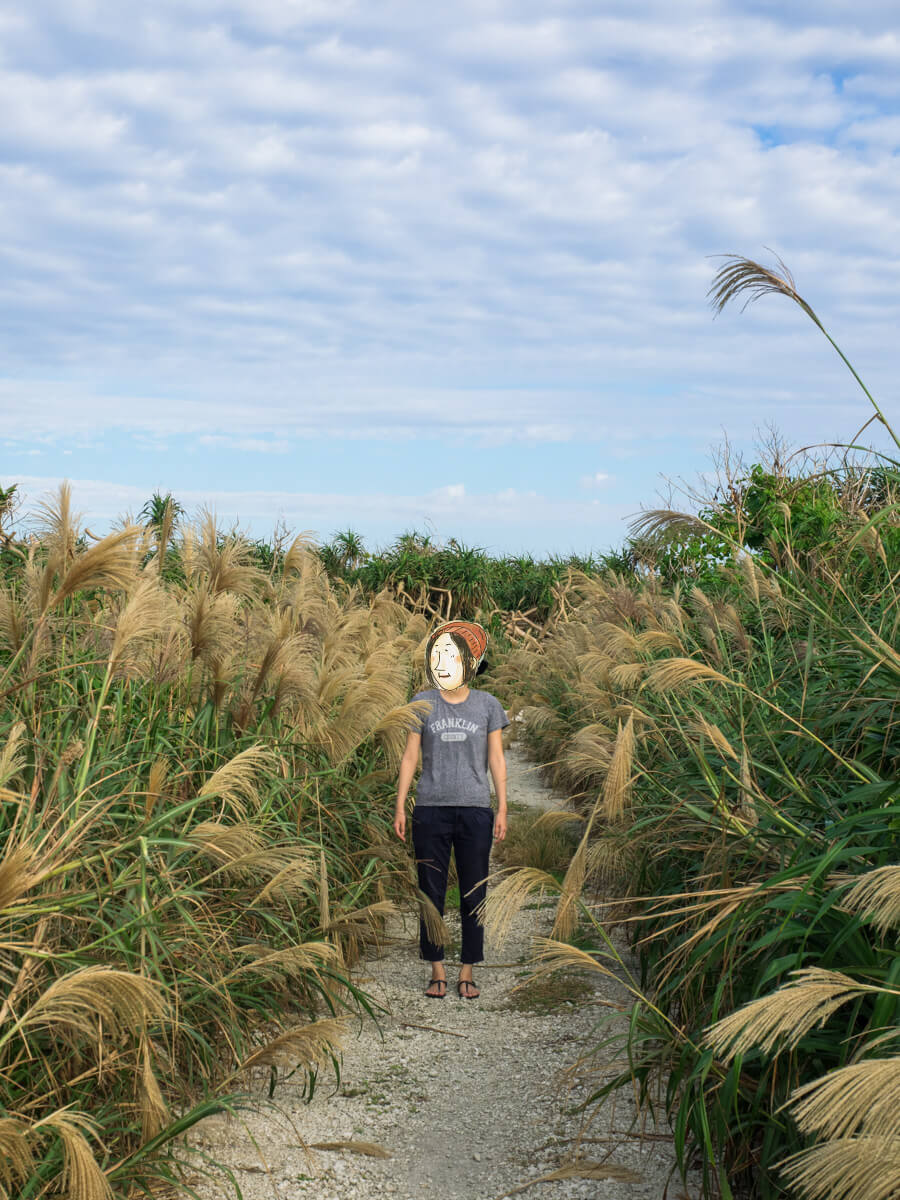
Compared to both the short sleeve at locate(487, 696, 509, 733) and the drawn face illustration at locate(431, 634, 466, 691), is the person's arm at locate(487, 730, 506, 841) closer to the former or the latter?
the short sleeve at locate(487, 696, 509, 733)

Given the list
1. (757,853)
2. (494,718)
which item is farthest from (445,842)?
(757,853)

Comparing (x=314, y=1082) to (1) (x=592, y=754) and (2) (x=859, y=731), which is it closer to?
(1) (x=592, y=754)

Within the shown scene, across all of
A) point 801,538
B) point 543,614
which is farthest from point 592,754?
point 543,614

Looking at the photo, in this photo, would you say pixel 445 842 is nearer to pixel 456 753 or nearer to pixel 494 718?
pixel 456 753

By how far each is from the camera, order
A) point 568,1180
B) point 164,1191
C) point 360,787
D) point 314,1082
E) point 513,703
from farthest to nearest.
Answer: point 513,703
point 360,787
point 314,1082
point 568,1180
point 164,1191

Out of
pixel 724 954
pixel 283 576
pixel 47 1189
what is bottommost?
pixel 47 1189

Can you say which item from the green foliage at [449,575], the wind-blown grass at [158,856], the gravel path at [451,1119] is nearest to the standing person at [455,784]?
the wind-blown grass at [158,856]

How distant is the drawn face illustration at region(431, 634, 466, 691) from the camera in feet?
18.9

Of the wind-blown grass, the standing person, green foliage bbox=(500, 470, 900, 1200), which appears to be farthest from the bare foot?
green foliage bbox=(500, 470, 900, 1200)

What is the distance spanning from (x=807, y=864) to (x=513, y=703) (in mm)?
11222

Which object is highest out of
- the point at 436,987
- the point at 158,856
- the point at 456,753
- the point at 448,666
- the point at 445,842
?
the point at 448,666

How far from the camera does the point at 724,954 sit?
3.43m

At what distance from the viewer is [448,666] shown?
5.76 meters

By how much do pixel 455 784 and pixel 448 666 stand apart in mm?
685
